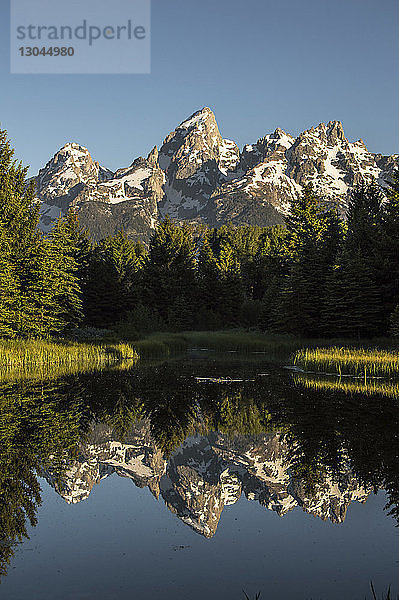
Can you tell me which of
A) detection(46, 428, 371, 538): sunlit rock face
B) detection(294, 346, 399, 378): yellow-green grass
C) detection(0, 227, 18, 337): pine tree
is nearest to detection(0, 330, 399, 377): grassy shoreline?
detection(294, 346, 399, 378): yellow-green grass

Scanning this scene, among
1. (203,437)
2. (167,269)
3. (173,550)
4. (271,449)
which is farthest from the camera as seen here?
(167,269)

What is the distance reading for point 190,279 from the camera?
247 feet

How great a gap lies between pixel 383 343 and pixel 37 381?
24.4m

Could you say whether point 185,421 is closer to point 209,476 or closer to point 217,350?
point 209,476

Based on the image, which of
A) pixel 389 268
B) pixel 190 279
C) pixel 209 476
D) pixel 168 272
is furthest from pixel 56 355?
pixel 190 279

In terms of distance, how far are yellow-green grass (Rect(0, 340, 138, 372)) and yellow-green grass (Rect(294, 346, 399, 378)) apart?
468 inches

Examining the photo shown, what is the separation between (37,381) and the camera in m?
22.5

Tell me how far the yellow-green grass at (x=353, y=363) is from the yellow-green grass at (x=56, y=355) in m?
Result: 11.9

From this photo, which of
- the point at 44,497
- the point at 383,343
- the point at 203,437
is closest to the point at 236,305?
the point at 383,343

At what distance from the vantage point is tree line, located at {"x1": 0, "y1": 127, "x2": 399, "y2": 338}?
38094mm

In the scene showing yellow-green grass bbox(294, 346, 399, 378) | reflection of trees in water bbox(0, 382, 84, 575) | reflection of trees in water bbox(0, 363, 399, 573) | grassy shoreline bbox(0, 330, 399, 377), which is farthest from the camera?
grassy shoreline bbox(0, 330, 399, 377)

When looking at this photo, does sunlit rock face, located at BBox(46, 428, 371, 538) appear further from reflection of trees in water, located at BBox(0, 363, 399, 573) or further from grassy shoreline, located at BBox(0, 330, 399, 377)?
grassy shoreline, located at BBox(0, 330, 399, 377)

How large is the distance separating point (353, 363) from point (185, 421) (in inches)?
481

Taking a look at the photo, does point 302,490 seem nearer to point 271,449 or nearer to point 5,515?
point 271,449
